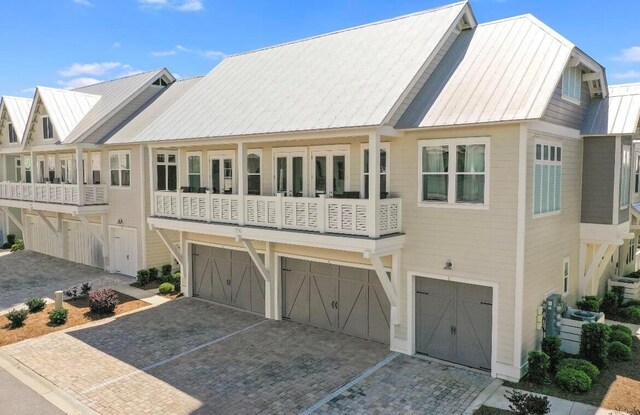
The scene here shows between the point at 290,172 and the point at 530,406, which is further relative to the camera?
the point at 290,172

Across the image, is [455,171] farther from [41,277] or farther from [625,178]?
[41,277]

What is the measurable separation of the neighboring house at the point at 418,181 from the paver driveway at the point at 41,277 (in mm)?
7647

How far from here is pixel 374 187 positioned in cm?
1309

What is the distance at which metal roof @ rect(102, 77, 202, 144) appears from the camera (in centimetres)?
2589

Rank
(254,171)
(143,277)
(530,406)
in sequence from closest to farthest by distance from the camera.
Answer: (530,406) → (254,171) → (143,277)

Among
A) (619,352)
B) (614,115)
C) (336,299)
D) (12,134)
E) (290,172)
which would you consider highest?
(12,134)

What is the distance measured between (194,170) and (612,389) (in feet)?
56.5

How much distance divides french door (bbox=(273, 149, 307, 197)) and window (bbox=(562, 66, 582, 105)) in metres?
8.70

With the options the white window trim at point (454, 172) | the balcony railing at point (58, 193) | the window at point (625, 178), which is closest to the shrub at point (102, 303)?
the balcony railing at point (58, 193)

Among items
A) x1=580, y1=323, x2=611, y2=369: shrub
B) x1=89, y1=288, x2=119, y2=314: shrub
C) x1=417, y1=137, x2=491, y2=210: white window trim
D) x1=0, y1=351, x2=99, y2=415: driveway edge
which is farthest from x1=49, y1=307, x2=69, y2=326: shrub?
x1=580, y1=323, x2=611, y2=369: shrub

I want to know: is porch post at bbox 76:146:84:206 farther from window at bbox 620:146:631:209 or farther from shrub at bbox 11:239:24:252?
window at bbox 620:146:631:209

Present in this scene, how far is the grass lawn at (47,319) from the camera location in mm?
17467

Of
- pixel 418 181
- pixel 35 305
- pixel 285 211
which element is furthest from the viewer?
pixel 35 305

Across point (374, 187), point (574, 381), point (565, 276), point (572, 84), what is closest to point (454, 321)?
point (574, 381)
